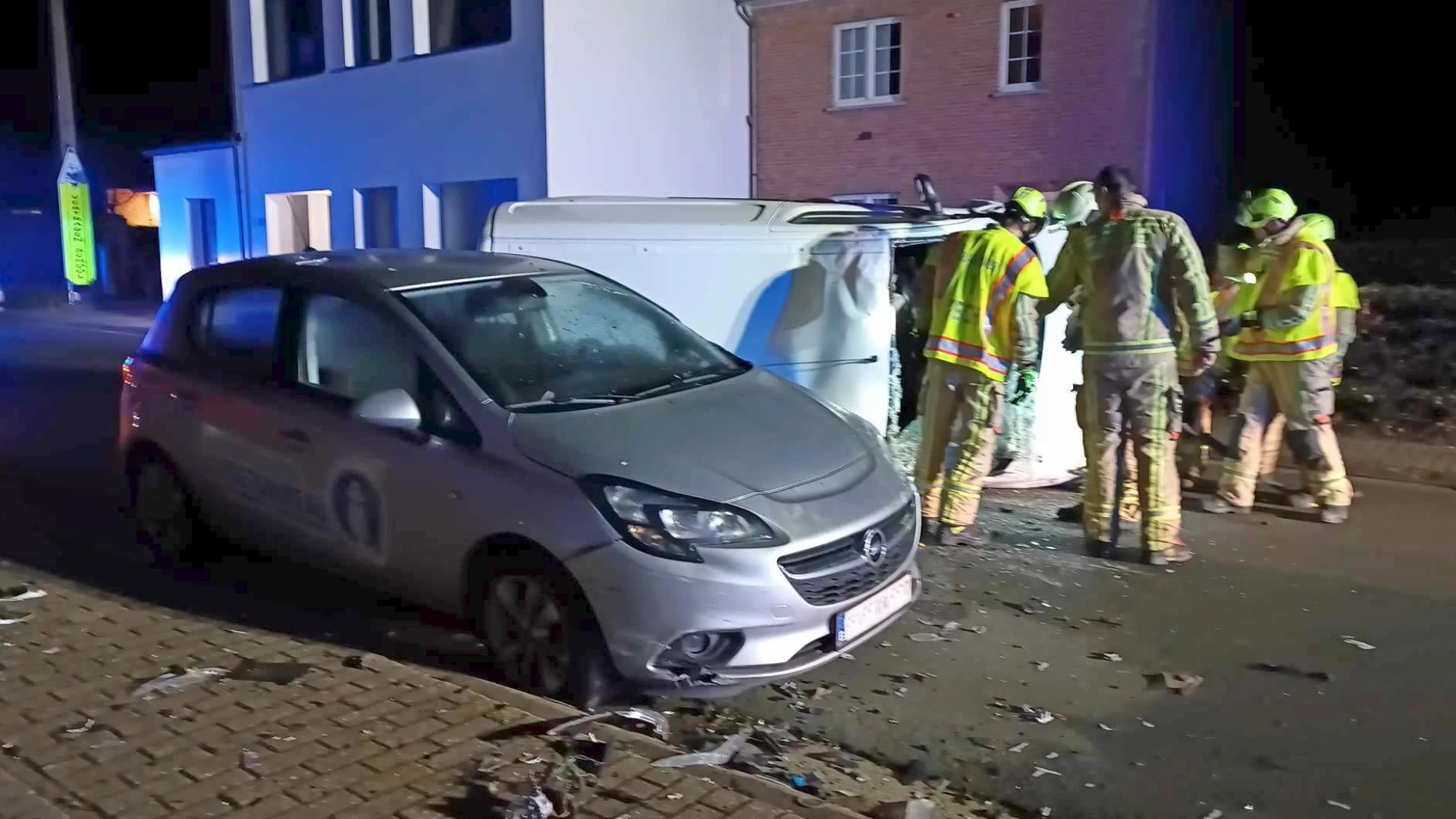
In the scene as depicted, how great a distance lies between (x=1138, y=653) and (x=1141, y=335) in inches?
70.5

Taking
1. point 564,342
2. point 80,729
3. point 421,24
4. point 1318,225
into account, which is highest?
point 421,24

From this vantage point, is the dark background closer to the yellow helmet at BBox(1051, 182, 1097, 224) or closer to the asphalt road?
the asphalt road

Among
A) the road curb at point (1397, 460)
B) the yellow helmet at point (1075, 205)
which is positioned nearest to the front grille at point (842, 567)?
the yellow helmet at point (1075, 205)

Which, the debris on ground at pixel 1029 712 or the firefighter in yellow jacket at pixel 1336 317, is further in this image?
the firefighter in yellow jacket at pixel 1336 317

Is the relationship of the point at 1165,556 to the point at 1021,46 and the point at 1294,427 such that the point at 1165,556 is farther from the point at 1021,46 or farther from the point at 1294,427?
the point at 1021,46

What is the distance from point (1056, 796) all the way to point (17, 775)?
10.7 feet

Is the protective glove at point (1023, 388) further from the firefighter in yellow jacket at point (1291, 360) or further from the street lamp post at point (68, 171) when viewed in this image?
the street lamp post at point (68, 171)

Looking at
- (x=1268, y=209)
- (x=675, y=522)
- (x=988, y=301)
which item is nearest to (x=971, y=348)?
(x=988, y=301)

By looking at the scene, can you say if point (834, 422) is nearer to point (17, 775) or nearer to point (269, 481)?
point (269, 481)

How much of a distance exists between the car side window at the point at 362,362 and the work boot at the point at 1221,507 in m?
4.96

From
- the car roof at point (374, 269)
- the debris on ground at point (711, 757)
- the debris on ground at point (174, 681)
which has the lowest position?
the debris on ground at point (711, 757)

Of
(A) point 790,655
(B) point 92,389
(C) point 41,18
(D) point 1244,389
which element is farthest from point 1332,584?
(C) point 41,18

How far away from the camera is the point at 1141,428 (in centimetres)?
612

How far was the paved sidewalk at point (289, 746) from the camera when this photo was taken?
11.6 feet
